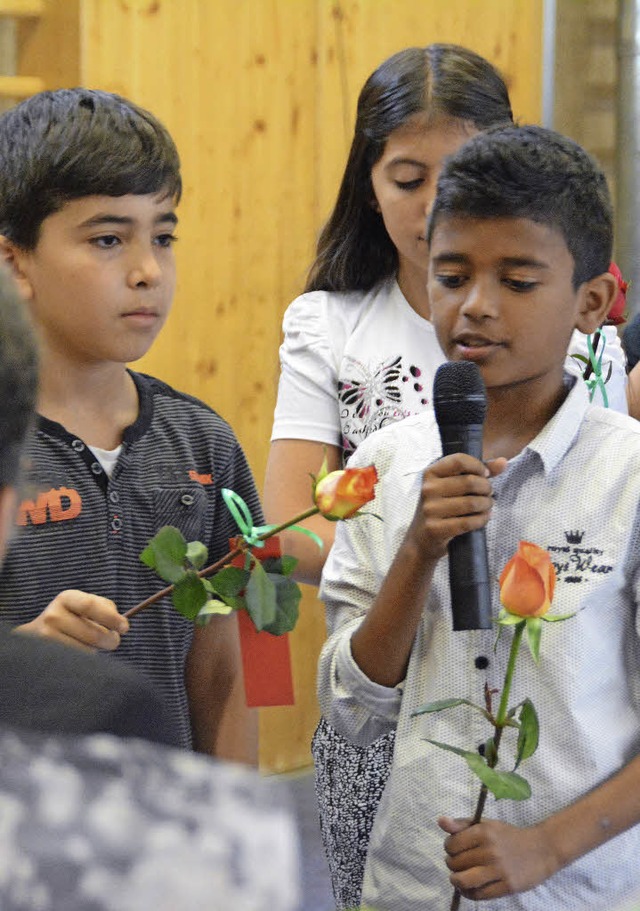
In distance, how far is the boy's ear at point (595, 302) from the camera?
1417mm

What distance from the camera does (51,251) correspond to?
149cm

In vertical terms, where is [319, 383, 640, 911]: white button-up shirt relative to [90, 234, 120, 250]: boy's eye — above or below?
below

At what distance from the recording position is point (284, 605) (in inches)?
A: 45.0

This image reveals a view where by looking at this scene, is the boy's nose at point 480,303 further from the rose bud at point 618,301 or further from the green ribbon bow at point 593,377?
the green ribbon bow at point 593,377

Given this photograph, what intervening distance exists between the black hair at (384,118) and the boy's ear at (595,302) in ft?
1.56

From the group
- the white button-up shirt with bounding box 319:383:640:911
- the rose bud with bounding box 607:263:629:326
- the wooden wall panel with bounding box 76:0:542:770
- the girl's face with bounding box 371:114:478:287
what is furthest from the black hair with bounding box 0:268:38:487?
the wooden wall panel with bounding box 76:0:542:770

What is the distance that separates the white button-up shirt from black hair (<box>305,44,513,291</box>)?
604 millimetres

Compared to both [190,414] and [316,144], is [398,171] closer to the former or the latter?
[190,414]

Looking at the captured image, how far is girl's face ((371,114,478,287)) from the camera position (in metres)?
1.79

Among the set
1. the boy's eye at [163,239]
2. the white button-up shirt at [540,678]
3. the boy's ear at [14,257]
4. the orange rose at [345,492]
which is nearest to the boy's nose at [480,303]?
the white button-up shirt at [540,678]

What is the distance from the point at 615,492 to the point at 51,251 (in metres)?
0.66

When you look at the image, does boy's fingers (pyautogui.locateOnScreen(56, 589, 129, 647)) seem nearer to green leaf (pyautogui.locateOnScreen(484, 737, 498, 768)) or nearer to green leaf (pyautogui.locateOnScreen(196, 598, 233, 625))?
green leaf (pyautogui.locateOnScreen(196, 598, 233, 625))

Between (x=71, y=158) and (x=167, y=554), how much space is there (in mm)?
578

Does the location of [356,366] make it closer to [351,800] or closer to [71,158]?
[71,158]
